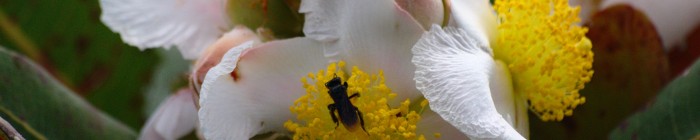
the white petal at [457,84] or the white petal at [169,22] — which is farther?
the white petal at [169,22]

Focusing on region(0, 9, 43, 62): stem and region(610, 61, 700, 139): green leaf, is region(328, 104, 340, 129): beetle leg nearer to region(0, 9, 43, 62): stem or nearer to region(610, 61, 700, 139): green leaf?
region(610, 61, 700, 139): green leaf

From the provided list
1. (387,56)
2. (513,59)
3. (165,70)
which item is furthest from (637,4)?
(165,70)

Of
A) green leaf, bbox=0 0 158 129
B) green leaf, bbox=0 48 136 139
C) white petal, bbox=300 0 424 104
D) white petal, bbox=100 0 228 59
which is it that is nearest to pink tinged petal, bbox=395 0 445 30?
A: white petal, bbox=300 0 424 104

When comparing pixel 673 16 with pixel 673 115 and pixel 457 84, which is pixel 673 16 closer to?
pixel 673 115

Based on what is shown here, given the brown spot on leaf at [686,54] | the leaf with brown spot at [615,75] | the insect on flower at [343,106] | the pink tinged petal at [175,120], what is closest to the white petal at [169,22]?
the pink tinged petal at [175,120]

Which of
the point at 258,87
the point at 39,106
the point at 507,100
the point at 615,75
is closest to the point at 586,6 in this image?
the point at 615,75

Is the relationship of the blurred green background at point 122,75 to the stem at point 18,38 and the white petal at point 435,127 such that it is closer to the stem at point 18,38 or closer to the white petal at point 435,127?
the stem at point 18,38
